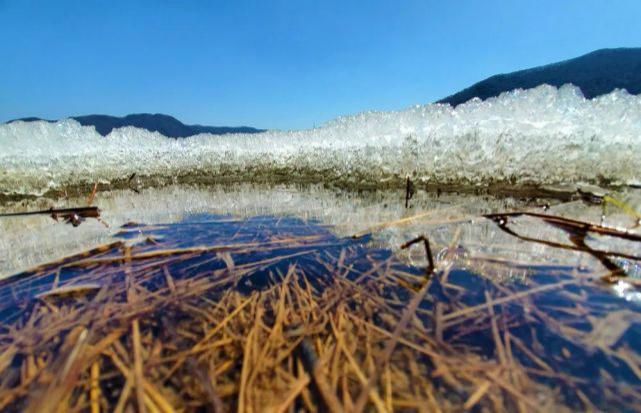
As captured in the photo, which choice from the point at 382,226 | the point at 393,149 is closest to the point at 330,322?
the point at 382,226

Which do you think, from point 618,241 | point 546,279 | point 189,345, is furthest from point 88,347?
point 618,241

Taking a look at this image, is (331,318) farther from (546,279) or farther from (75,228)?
(75,228)

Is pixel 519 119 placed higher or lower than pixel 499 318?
higher

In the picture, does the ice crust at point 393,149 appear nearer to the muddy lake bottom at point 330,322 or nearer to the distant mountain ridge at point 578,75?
the muddy lake bottom at point 330,322

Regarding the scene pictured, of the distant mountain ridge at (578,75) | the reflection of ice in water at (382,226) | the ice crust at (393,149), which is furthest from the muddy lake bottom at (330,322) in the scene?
the distant mountain ridge at (578,75)

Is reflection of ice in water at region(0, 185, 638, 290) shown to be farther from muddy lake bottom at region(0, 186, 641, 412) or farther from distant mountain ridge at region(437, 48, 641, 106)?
distant mountain ridge at region(437, 48, 641, 106)

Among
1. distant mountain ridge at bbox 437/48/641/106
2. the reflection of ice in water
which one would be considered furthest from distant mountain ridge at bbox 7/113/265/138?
the reflection of ice in water
